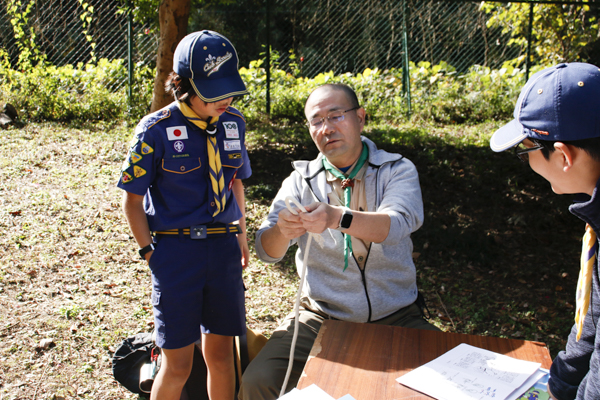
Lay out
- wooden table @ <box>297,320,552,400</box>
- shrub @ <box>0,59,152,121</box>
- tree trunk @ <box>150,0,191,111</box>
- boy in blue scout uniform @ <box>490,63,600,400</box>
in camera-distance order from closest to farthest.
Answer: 1. boy in blue scout uniform @ <box>490,63,600,400</box>
2. wooden table @ <box>297,320,552,400</box>
3. tree trunk @ <box>150,0,191,111</box>
4. shrub @ <box>0,59,152,121</box>

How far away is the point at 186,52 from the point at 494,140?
53.6 inches

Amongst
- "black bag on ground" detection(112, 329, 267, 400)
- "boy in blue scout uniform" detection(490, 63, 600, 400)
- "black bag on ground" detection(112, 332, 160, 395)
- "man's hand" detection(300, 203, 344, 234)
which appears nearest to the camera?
"boy in blue scout uniform" detection(490, 63, 600, 400)

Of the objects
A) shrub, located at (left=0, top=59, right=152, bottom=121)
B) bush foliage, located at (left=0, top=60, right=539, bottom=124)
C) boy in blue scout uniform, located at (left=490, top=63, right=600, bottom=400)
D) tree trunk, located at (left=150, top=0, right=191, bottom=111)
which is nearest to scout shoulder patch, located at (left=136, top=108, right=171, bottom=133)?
boy in blue scout uniform, located at (left=490, top=63, right=600, bottom=400)

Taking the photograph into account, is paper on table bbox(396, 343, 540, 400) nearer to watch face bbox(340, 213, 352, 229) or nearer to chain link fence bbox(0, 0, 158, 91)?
watch face bbox(340, 213, 352, 229)

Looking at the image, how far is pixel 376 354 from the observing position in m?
1.73

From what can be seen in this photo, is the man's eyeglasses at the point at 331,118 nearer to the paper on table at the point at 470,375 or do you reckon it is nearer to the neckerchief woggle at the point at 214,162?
the neckerchief woggle at the point at 214,162

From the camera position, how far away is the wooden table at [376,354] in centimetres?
154

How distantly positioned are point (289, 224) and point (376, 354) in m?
0.62

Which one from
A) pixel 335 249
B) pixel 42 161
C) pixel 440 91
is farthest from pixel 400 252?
pixel 440 91

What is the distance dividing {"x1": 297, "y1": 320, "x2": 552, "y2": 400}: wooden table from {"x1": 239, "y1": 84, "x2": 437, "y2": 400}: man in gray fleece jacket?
1.26 feet

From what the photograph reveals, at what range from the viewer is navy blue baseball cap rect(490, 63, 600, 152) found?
131 cm

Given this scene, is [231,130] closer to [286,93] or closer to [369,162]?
[369,162]

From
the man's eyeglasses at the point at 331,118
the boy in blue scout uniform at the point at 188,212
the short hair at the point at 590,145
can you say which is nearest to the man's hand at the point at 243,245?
the boy in blue scout uniform at the point at 188,212

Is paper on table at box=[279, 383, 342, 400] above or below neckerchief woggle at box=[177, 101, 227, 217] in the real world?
below
